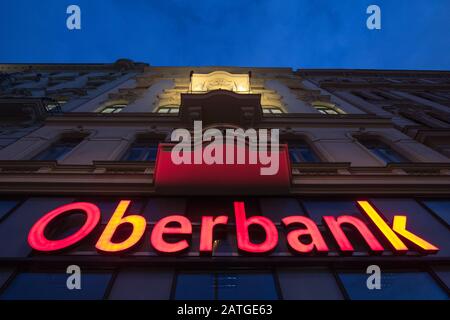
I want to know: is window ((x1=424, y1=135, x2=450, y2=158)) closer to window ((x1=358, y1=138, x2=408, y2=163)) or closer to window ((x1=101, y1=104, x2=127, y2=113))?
window ((x1=358, y1=138, x2=408, y2=163))

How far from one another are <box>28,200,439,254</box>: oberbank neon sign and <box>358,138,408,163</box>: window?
541 cm

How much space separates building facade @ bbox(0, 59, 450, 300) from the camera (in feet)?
21.4

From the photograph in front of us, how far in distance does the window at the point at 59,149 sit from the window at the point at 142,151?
271 cm

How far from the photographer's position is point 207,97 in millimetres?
14914

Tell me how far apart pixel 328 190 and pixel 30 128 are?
14.6 meters

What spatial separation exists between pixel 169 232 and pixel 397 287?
5373 mm

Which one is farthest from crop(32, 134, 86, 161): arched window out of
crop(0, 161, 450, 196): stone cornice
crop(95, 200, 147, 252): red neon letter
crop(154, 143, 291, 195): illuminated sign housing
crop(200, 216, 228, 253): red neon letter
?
crop(200, 216, 228, 253): red neon letter

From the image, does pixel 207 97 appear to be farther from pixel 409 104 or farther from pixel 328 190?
pixel 409 104

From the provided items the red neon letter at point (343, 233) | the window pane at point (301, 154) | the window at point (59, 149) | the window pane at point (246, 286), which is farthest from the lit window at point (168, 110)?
the window pane at point (246, 286)

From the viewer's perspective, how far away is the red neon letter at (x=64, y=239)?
22.6 ft

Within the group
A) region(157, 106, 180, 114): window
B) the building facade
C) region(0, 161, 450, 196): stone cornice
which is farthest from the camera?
region(157, 106, 180, 114): window

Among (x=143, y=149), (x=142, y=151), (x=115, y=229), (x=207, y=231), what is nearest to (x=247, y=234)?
(x=207, y=231)

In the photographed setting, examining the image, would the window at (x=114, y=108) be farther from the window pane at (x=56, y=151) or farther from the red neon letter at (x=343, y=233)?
the red neon letter at (x=343, y=233)

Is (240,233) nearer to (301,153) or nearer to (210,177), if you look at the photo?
(210,177)
